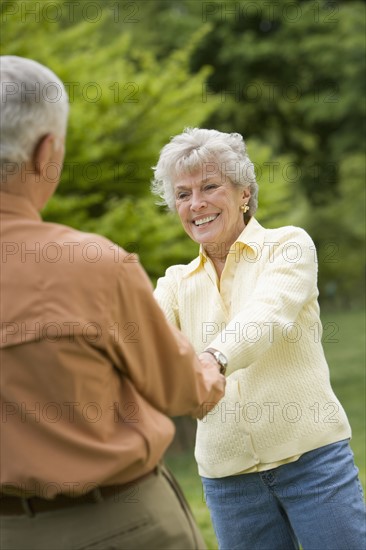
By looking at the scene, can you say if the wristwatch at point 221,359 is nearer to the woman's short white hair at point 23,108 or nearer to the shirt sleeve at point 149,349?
the shirt sleeve at point 149,349

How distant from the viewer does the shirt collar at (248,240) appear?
3.12 m

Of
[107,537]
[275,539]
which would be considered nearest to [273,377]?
[275,539]

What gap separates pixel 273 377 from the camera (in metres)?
3.04

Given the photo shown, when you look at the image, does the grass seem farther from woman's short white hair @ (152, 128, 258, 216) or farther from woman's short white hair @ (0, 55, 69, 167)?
woman's short white hair @ (0, 55, 69, 167)

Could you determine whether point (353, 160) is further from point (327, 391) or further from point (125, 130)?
point (327, 391)

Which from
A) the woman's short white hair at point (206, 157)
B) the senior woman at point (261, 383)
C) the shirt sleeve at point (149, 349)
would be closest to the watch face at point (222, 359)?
the senior woman at point (261, 383)

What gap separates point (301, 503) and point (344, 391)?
9.50 metres

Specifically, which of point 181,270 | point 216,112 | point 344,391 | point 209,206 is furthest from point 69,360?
point 216,112

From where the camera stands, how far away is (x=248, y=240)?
3.14m

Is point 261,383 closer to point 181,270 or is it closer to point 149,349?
point 181,270

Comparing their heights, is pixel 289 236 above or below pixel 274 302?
above

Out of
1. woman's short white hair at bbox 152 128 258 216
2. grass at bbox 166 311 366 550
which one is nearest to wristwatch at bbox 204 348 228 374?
woman's short white hair at bbox 152 128 258 216

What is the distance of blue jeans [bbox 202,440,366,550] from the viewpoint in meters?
2.97

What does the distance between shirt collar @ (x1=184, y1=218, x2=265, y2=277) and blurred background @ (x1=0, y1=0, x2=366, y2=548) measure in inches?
122
